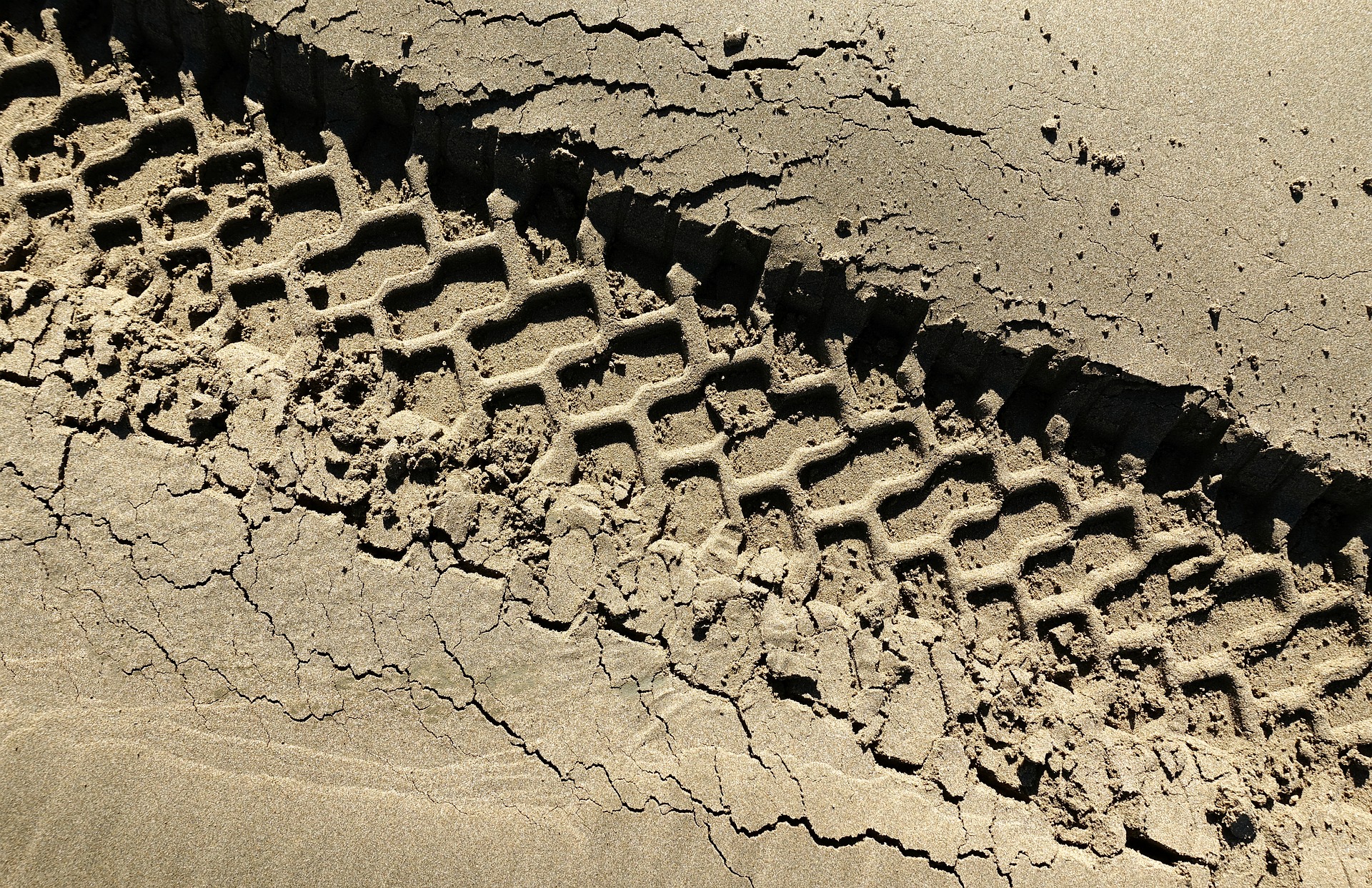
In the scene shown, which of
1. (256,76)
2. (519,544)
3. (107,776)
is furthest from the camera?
(256,76)

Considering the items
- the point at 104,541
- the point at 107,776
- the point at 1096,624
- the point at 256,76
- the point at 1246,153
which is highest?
the point at 1246,153

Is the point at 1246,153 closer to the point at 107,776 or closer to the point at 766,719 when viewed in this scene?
the point at 766,719

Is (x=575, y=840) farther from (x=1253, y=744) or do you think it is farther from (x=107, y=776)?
(x=1253, y=744)

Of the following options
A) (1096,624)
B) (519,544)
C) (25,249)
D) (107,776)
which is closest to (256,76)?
(25,249)

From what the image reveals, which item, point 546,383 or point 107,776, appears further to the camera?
point 546,383

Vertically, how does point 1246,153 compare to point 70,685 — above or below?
above

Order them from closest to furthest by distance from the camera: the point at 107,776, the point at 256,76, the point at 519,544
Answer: the point at 107,776 → the point at 519,544 → the point at 256,76
